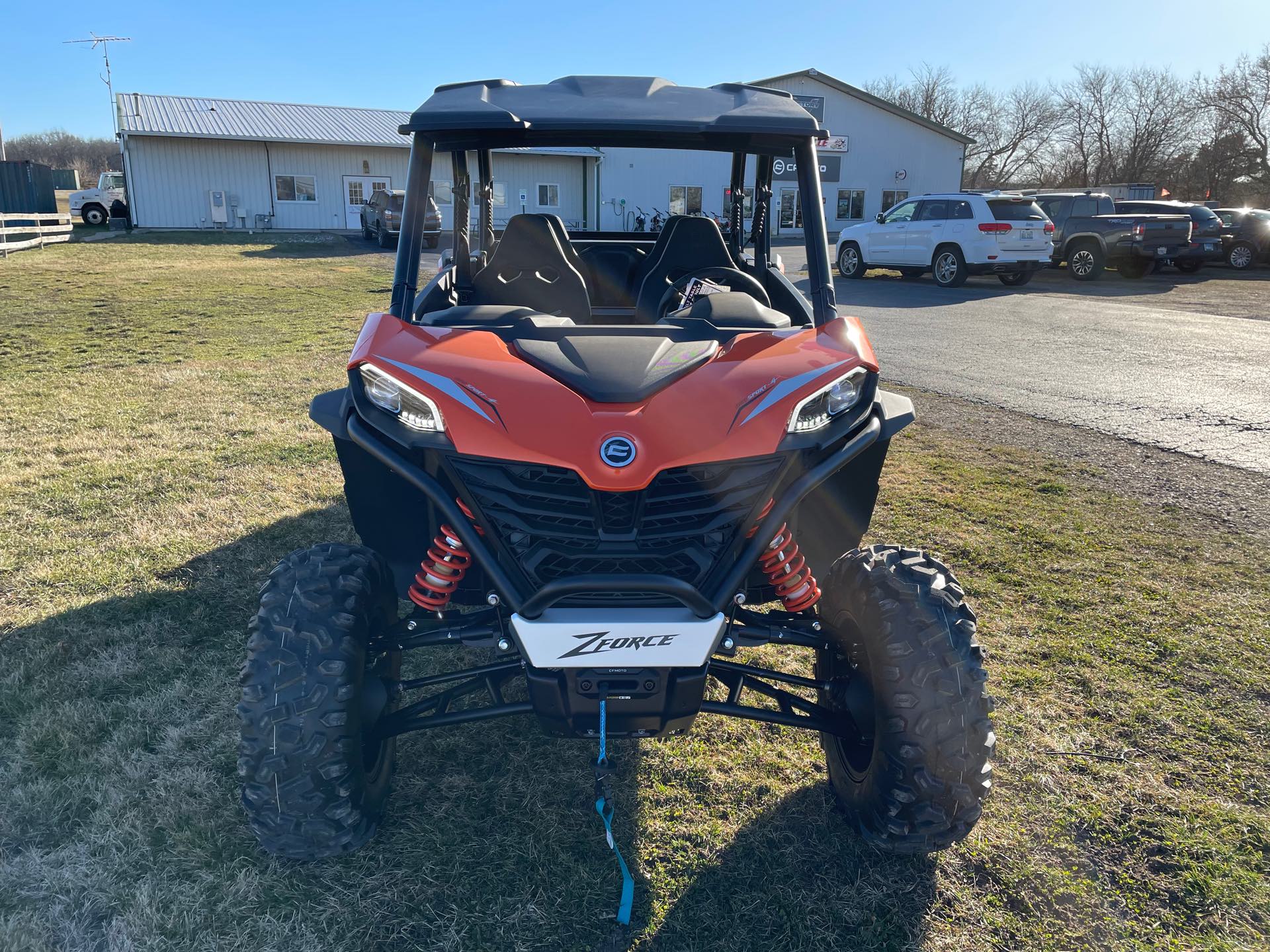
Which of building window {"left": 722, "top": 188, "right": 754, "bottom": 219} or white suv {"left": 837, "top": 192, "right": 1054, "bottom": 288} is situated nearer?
building window {"left": 722, "top": 188, "right": 754, "bottom": 219}

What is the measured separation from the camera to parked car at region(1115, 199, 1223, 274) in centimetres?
2030

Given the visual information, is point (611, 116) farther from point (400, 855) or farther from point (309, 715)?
point (400, 855)

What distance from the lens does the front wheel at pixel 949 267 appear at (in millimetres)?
17781

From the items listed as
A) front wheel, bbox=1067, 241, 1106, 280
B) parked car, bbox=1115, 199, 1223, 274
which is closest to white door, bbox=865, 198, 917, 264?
front wheel, bbox=1067, 241, 1106, 280

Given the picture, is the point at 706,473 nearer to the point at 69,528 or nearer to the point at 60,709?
the point at 60,709

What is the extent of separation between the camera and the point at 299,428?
7.18m

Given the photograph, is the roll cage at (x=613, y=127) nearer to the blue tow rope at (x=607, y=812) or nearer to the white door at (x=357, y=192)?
the blue tow rope at (x=607, y=812)

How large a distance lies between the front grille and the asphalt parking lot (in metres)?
5.78

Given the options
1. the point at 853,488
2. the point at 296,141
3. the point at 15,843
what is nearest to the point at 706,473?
the point at 853,488

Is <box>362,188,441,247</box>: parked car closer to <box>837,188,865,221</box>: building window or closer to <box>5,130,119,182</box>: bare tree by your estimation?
<box>837,188,865,221</box>: building window

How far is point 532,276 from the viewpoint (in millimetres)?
3791

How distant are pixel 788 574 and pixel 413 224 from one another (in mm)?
1799

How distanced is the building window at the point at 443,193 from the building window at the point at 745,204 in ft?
5.42

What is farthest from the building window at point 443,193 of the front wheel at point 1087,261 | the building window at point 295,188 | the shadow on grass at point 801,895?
the building window at point 295,188
